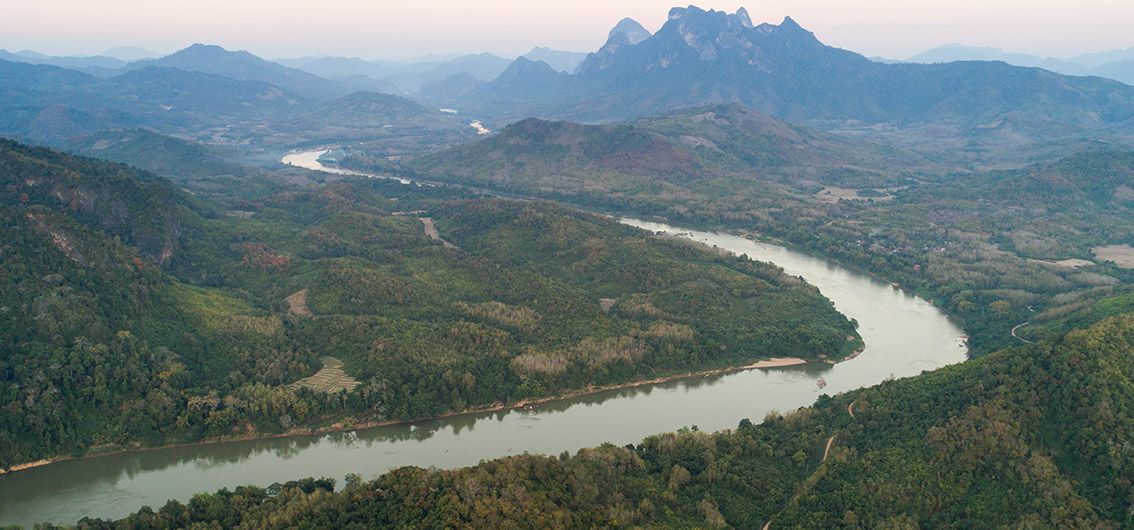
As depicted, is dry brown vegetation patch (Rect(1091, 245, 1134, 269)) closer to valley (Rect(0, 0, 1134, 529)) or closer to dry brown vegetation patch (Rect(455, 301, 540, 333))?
valley (Rect(0, 0, 1134, 529))

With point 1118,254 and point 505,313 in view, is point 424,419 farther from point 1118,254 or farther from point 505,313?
point 1118,254

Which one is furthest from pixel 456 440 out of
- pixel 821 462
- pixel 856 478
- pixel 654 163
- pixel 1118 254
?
pixel 654 163

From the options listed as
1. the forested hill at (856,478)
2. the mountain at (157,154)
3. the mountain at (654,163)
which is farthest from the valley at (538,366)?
the mountain at (157,154)

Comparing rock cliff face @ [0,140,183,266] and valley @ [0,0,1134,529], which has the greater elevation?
rock cliff face @ [0,140,183,266]

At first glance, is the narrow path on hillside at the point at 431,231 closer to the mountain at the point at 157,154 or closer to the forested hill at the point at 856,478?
the forested hill at the point at 856,478

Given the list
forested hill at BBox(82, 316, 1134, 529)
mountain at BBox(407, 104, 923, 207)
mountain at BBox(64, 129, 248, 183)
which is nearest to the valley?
forested hill at BBox(82, 316, 1134, 529)

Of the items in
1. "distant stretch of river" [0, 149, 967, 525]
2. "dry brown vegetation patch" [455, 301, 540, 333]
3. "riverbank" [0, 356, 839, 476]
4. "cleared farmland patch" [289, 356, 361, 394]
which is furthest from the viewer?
"dry brown vegetation patch" [455, 301, 540, 333]
